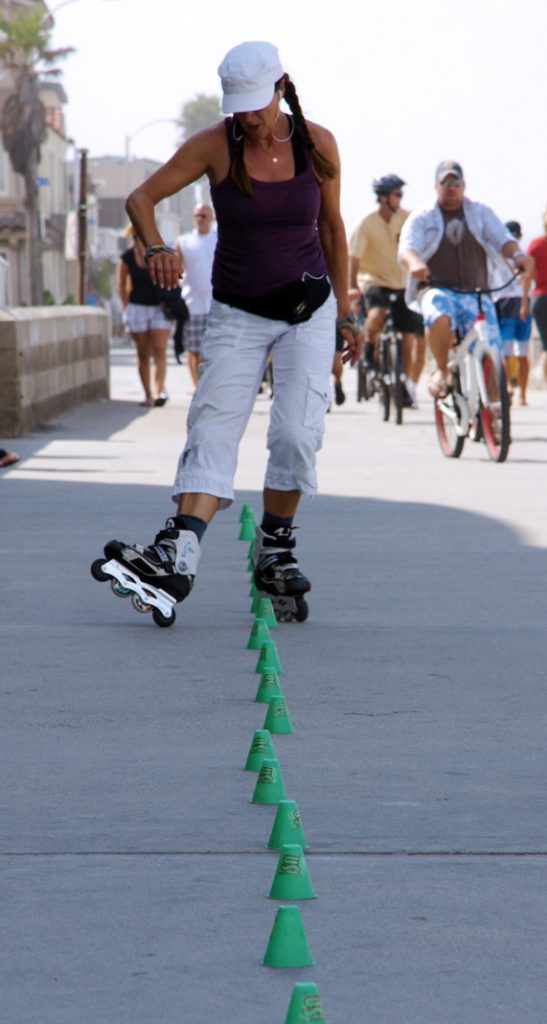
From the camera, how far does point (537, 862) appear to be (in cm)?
357

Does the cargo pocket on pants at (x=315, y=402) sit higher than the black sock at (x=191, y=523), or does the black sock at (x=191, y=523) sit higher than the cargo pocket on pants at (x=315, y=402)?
the cargo pocket on pants at (x=315, y=402)

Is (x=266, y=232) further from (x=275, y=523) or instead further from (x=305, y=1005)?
(x=305, y=1005)

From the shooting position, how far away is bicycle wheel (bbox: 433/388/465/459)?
1224cm

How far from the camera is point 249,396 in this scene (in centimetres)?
639

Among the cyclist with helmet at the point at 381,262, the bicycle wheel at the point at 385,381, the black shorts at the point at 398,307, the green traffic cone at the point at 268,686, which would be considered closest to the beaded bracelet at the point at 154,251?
the green traffic cone at the point at 268,686

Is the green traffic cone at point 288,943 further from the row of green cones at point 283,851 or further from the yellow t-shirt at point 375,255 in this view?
the yellow t-shirt at point 375,255

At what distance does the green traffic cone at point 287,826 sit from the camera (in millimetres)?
3471

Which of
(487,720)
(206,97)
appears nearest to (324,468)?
(487,720)

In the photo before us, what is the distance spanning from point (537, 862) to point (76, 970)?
96 cm

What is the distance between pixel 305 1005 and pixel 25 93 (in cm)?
7071

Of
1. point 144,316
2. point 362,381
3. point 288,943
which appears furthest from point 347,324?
point 362,381

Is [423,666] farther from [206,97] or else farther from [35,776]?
[206,97]

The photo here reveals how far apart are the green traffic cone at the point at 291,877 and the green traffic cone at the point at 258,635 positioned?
2.36 m

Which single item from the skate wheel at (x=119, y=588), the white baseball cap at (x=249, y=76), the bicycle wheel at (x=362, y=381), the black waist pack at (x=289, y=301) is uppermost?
the white baseball cap at (x=249, y=76)
